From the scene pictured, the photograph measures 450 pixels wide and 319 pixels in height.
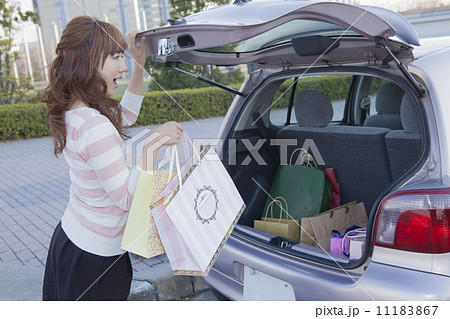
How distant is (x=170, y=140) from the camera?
1.67 m

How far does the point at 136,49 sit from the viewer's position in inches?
81.8

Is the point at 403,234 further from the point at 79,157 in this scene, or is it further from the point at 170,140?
the point at 79,157

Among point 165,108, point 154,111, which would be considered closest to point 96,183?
point 154,111

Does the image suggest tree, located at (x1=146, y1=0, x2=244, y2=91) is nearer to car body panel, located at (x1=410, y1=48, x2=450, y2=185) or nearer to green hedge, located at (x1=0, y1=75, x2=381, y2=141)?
green hedge, located at (x1=0, y1=75, x2=381, y2=141)

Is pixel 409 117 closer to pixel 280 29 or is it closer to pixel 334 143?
pixel 334 143

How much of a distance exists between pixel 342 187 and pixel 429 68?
125cm

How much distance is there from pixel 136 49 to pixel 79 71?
0.49 m

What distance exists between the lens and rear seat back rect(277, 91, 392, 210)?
9.43 feet

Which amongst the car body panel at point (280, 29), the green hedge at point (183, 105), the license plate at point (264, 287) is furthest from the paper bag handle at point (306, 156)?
the green hedge at point (183, 105)

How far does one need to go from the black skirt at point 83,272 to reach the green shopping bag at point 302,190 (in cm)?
→ 135

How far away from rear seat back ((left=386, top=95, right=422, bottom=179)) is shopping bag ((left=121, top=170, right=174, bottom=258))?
4.81 ft

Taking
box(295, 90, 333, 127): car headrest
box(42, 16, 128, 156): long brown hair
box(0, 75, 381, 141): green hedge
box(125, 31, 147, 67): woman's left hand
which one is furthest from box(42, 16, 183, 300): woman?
box(0, 75, 381, 141): green hedge

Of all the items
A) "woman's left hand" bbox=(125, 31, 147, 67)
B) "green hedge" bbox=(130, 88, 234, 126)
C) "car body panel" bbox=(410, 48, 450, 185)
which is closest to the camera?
"car body panel" bbox=(410, 48, 450, 185)

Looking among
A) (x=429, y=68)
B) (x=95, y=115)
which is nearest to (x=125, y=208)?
(x=95, y=115)
